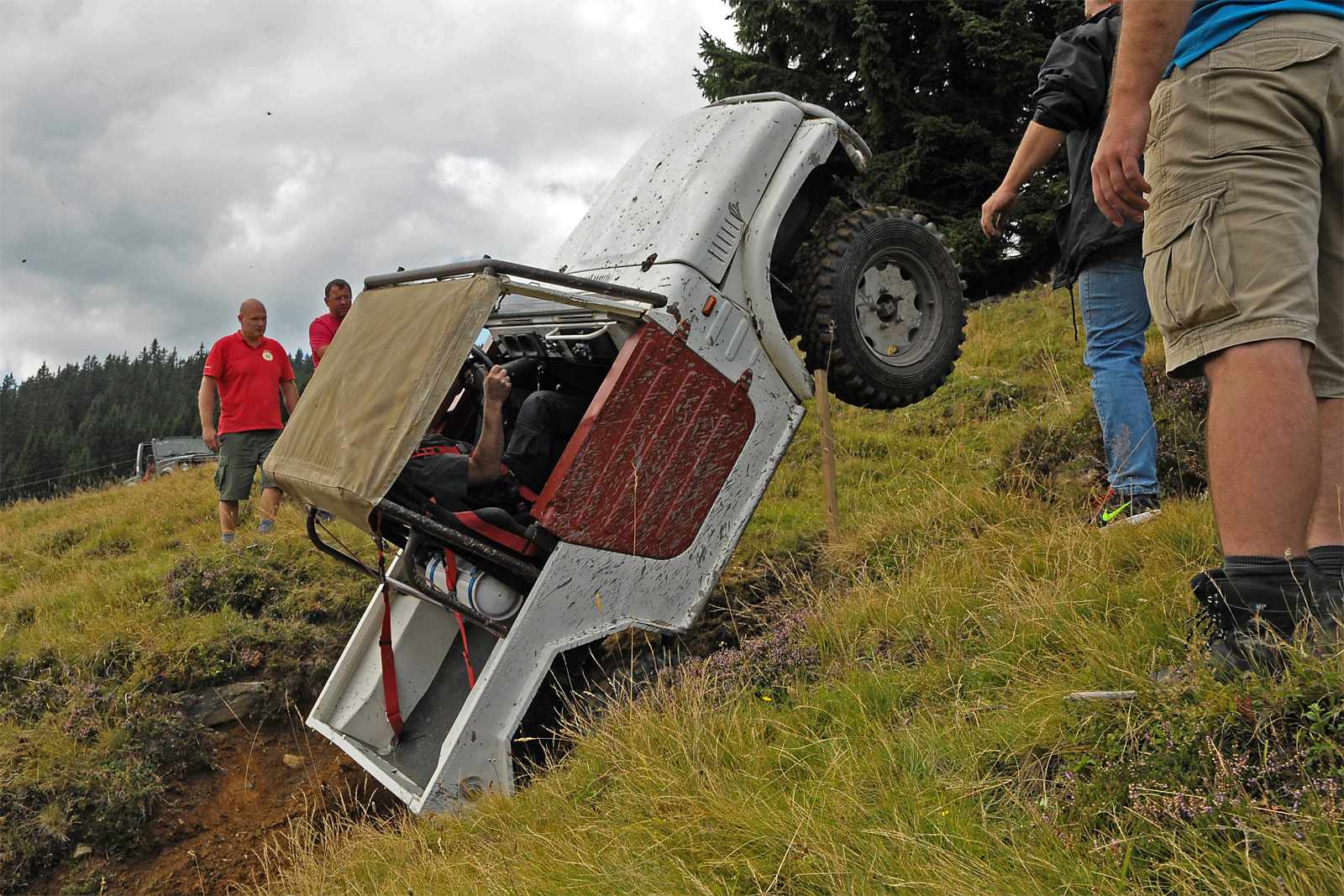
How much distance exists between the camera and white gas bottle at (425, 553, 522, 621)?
3.05 m

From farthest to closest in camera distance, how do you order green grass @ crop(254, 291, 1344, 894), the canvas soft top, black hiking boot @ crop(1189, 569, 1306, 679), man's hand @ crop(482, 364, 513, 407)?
man's hand @ crop(482, 364, 513, 407) < the canvas soft top < black hiking boot @ crop(1189, 569, 1306, 679) < green grass @ crop(254, 291, 1344, 894)

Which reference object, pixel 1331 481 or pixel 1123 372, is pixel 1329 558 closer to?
pixel 1331 481

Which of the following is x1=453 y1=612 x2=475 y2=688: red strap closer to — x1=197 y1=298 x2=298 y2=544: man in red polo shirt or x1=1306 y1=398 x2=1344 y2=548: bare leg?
x1=1306 y1=398 x2=1344 y2=548: bare leg

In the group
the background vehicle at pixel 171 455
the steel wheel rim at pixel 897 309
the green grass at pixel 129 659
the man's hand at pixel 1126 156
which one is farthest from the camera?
the background vehicle at pixel 171 455

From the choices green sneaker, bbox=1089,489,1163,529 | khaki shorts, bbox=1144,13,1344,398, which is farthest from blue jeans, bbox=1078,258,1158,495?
khaki shorts, bbox=1144,13,1344,398

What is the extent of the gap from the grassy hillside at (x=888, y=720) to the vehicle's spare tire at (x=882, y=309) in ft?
2.21

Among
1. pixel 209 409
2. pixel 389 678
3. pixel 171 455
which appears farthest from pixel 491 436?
pixel 171 455

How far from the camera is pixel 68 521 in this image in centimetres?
905

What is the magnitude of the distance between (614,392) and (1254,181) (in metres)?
2.00

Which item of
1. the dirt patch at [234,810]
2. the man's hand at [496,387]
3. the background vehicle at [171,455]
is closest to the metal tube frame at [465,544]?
the man's hand at [496,387]

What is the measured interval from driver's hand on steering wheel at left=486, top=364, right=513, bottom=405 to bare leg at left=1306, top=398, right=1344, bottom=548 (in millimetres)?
2350

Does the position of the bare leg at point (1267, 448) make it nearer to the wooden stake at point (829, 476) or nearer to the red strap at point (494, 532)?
the red strap at point (494, 532)

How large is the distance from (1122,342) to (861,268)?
1.03 meters

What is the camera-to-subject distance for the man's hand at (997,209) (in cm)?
315
